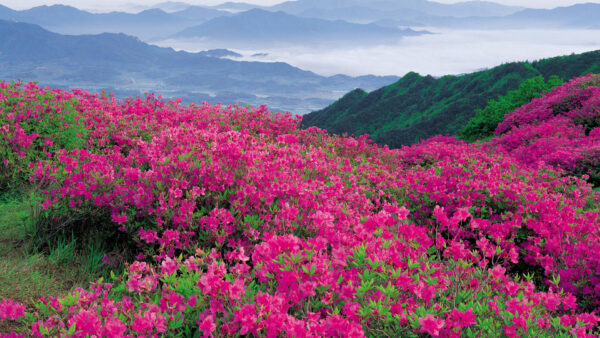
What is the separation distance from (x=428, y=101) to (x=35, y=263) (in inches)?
4068

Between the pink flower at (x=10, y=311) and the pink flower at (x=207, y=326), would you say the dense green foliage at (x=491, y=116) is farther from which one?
the pink flower at (x=10, y=311)

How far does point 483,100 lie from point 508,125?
67722mm

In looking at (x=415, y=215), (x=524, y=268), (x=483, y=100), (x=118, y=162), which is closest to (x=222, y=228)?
(x=118, y=162)

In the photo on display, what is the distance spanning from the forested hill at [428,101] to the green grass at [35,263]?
6548cm

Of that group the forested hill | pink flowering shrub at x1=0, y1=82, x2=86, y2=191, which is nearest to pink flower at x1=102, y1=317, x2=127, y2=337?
pink flowering shrub at x1=0, y1=82, x2=86, y2=191

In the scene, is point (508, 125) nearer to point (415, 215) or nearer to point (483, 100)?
point (415, 215)

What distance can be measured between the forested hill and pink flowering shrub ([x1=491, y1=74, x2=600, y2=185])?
48.0 meters

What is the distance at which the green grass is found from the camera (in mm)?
3951

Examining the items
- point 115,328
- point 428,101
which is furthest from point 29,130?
point 428,101

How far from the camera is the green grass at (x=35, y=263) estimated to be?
395cm

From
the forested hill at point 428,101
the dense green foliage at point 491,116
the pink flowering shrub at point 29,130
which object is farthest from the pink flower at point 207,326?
the forested hill at point 428,101

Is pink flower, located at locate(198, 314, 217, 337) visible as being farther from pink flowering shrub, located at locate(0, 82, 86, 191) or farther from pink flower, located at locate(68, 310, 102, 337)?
pink flowering shrub, located at locate(0, 82, 86, 191)

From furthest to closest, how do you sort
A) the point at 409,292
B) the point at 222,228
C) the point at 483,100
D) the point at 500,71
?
1. the point at 500,71
2. the point at 483,100
3. the point at 222,228
4. the point at 409,292

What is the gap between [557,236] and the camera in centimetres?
533
